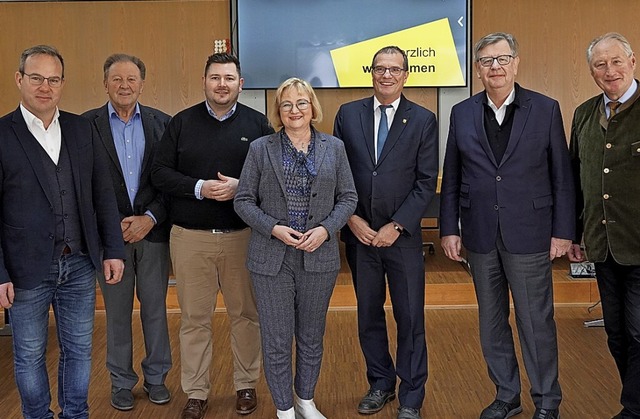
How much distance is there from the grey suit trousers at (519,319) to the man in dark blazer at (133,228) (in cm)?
154

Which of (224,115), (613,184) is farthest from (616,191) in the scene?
(224,115)

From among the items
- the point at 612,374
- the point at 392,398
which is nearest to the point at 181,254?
the point at 392,398

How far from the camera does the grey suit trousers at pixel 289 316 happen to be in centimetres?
311

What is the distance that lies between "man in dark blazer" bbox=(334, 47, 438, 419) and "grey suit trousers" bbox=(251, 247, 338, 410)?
0.29 metres

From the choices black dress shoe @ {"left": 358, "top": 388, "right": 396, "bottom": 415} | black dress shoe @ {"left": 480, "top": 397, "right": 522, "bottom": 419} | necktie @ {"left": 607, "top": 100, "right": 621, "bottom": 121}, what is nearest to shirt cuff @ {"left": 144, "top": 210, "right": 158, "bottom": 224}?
black dress shoe @ {"left": 358, "top": 388, "right": 396, "bottom": 415}

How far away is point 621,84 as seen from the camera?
2.96 m

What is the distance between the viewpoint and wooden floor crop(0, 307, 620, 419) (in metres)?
Answer: 3.49

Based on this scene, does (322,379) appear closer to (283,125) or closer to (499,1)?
(283,125)

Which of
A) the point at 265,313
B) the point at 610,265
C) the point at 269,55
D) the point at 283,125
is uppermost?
the point at 269,55

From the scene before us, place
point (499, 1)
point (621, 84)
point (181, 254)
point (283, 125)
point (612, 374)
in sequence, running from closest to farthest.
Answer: point (621, 84) < point (283, 125) < point (181, 254) < point (612, 374) < point (499, 1)

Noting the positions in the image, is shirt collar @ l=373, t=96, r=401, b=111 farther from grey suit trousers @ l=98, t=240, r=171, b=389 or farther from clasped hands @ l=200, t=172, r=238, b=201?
grey suit trousers @ l=98, t=240, r=171, b=389

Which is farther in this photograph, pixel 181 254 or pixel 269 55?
pixel 269 55

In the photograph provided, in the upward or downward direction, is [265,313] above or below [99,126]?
below

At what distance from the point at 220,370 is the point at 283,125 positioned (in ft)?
5.34
